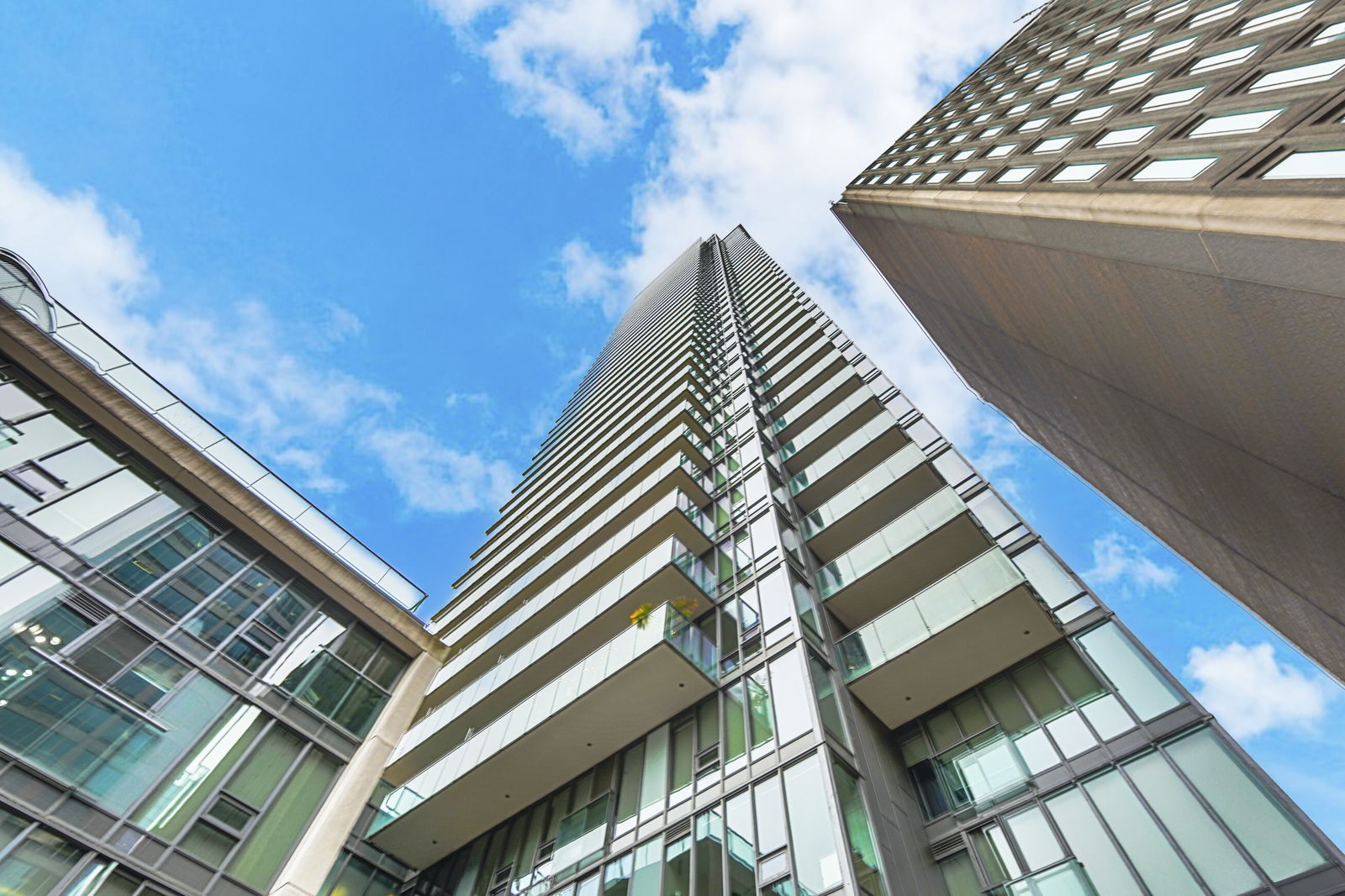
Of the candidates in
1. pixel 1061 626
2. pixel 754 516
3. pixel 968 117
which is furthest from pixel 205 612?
pixel 968 117

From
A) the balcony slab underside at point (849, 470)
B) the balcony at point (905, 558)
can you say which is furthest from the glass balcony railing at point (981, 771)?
the balcony slab underside at point (849, 470)

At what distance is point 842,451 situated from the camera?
2144cm

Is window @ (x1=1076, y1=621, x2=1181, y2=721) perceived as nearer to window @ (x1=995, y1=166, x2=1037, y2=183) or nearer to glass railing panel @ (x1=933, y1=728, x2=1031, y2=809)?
glass railing panel @ (x1=933, y1=728, x2=1031, y2=809)

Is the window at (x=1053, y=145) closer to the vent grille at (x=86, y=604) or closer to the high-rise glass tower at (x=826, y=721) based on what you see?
the high-rise glass tower at (x=826, y=721)

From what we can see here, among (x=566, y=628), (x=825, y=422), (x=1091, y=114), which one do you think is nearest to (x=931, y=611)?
(x=566, y=628)

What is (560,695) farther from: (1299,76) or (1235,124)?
(1299,76)

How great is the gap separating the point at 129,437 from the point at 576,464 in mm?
19543

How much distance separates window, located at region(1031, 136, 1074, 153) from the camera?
17375 millimetres

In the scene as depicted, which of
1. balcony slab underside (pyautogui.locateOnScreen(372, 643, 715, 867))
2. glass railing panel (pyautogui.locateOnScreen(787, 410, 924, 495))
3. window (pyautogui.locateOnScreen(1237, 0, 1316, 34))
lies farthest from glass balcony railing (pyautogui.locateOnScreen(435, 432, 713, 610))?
window (pyautogui.locateOnScreen(1237, 0, 1316, 34))

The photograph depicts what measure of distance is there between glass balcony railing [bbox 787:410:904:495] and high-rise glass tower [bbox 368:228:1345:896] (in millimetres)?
109

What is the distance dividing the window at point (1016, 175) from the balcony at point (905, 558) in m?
7.99

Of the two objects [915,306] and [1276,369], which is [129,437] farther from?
[915,306]

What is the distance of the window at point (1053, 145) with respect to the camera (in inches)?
684

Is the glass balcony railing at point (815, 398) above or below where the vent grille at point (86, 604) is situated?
above
